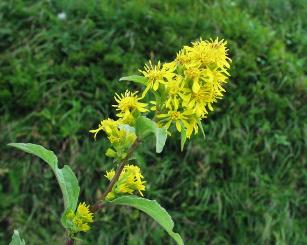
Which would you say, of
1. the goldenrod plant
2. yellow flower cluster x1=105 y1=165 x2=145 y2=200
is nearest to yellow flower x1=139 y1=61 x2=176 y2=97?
the goldenrod plant

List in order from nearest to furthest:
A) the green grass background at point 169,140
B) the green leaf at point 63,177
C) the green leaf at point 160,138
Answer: the green leaf at point 160,138 < the green leaf at point 63,177 < the green grass background at point 169,140

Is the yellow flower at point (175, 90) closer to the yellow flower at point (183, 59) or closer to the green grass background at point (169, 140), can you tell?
the yellow flower at point (183, 59)

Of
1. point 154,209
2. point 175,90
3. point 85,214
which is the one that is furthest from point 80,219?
point 175,90

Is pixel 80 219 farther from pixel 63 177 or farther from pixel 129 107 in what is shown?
pixel 129 107

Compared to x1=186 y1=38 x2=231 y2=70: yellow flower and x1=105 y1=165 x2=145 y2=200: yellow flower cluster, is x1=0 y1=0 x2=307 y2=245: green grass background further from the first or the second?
x1=186 y1=38 x2=231 y2=70: yellow flower

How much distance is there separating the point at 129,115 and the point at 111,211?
7.27ft

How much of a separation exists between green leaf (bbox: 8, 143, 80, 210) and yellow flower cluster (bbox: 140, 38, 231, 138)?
0.19 m

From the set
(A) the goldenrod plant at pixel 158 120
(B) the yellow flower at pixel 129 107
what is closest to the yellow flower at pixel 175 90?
(A) the goldenrod plant at pixel 158 120

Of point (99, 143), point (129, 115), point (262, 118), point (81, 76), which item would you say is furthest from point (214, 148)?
point (129, 115)

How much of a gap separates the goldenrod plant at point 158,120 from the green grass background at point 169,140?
2.03 metres

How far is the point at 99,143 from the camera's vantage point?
3.32 m

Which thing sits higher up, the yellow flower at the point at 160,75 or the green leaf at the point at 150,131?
the yellow flower at the point at 160,75

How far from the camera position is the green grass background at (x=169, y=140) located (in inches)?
125

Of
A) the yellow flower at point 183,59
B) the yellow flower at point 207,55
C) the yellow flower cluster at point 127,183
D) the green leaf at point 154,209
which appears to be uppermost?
the yellow flower at point 207,55
